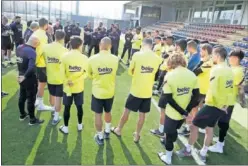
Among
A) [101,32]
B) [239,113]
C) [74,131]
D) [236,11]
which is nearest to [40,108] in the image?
[74,131]

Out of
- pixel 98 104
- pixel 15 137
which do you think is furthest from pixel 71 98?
pixel 15 137

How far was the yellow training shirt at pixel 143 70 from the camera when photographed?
14.9ft

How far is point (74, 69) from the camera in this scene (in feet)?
15.1

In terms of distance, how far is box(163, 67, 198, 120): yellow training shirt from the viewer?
12.2 feet

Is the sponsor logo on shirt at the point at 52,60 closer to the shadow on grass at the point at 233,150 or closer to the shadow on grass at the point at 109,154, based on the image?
the shadow on grass at the point at 109,154

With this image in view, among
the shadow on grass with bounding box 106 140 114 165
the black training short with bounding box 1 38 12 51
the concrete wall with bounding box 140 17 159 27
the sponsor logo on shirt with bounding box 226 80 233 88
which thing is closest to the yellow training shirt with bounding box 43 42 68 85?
the shadow on grass with bounding box 106 140 114 165

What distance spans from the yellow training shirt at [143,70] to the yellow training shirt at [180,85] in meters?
0.81

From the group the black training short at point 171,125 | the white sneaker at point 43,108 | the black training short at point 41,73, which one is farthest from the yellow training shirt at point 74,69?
the black training short at point 171,125

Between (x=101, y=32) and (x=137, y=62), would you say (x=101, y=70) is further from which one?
(x=101, y=32)

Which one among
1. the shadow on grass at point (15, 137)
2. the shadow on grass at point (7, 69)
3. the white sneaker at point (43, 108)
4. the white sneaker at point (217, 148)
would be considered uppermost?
the shadow on grass at point (7, 69)

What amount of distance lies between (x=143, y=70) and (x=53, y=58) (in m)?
2.00

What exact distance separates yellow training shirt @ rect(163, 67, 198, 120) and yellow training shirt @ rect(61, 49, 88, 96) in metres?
1.70

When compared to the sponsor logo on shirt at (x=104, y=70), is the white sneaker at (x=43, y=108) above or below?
below

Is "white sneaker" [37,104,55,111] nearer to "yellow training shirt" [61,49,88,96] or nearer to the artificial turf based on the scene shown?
the artificial turf
